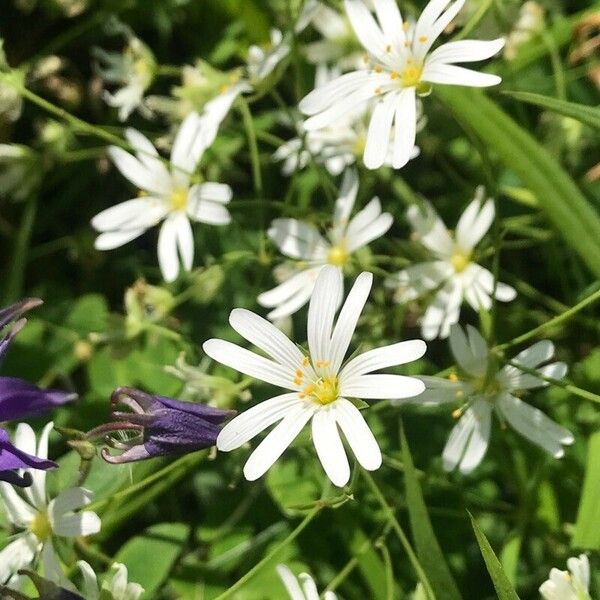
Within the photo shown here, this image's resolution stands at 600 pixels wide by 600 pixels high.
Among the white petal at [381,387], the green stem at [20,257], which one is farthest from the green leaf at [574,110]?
the green stem at [20,257]

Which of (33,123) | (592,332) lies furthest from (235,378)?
(33,123)

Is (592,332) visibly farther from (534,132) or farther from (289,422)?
(289,422)

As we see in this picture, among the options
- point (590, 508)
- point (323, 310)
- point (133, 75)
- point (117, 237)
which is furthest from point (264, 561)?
point (133, 75)

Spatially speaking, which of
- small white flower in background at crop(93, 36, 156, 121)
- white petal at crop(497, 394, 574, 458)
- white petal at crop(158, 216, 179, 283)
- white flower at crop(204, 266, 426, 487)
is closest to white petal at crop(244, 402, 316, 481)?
white flower at crop(204, 266, 426, 487)

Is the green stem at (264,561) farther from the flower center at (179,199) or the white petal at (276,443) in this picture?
the flower center at (179,199)

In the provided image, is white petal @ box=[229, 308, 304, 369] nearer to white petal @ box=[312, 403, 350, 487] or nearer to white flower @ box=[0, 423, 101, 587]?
white petal @ box=[312, 403, 350, 487]
